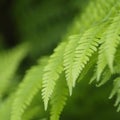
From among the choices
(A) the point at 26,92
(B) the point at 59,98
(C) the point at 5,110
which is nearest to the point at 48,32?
(C) the point at 5,110

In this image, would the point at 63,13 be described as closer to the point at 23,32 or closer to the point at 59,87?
the point at 23,32

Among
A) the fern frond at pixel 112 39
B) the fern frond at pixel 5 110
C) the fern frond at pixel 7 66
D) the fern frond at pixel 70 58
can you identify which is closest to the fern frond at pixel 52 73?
the fern frond at pixel 70 58

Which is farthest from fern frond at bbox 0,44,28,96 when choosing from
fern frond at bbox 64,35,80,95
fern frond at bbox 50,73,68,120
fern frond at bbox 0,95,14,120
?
fern frond at bbox 64,35,80,95

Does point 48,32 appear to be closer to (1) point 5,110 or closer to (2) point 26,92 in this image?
(1) point 5,110

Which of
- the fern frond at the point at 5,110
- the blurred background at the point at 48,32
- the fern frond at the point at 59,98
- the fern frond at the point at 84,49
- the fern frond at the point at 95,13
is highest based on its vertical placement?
the fern frond at the point at 84,49

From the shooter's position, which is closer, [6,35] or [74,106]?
[74,106]

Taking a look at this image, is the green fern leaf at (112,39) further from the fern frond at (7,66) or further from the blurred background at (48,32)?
the blurred background at (48,32)

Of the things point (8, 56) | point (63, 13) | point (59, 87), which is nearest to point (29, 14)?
point (63, 13)
